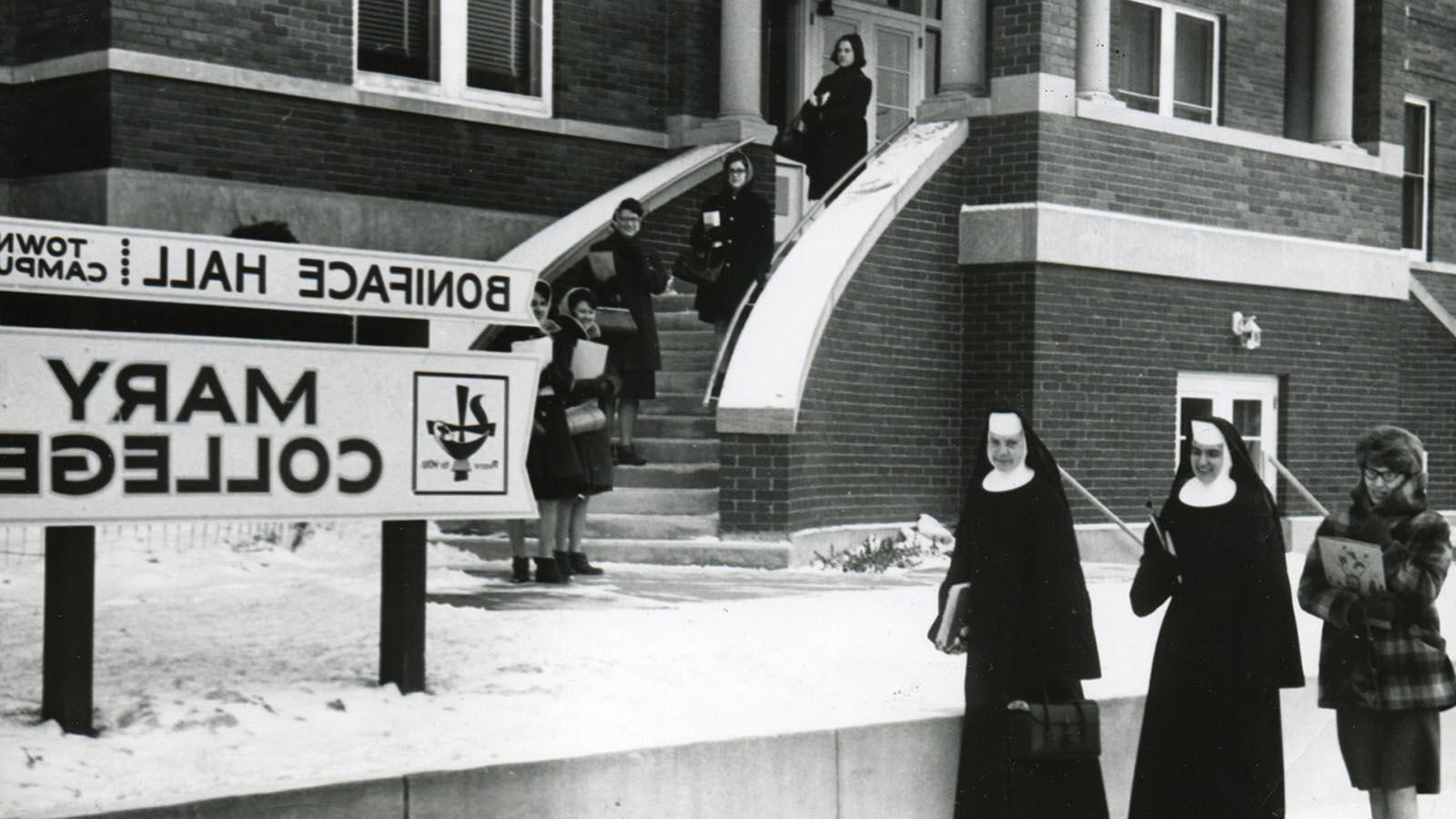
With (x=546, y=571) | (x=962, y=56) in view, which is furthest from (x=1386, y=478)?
(x=962, y=56)

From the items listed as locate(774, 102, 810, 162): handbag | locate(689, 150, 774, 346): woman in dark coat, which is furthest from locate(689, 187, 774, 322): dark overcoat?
locate(774, 102, 810, 162): handbag

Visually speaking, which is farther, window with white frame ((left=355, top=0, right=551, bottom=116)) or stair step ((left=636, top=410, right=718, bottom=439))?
window with white frame ((left=355, top=0, right=551, bottom=116))

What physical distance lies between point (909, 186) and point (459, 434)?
758cm

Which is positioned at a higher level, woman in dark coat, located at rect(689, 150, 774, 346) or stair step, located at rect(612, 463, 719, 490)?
woman in dark coat, located at rect(689, 150, 774, 346)

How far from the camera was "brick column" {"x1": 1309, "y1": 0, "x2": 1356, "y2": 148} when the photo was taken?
17688mm

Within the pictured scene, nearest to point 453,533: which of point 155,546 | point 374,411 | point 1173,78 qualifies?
point 155,546

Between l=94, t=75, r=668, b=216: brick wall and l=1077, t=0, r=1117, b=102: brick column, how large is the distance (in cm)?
354

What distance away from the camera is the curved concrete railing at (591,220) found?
1391 centimetres

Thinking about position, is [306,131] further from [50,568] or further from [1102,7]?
[50,568]

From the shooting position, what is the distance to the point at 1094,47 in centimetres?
1529

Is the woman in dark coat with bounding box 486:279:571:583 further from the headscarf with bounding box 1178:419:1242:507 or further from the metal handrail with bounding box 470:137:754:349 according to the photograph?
the headscarf with bounding box 1178:419:1242:507

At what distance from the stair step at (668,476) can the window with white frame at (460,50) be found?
364cm

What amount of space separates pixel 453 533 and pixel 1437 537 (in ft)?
23.4

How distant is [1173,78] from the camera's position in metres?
17.7
